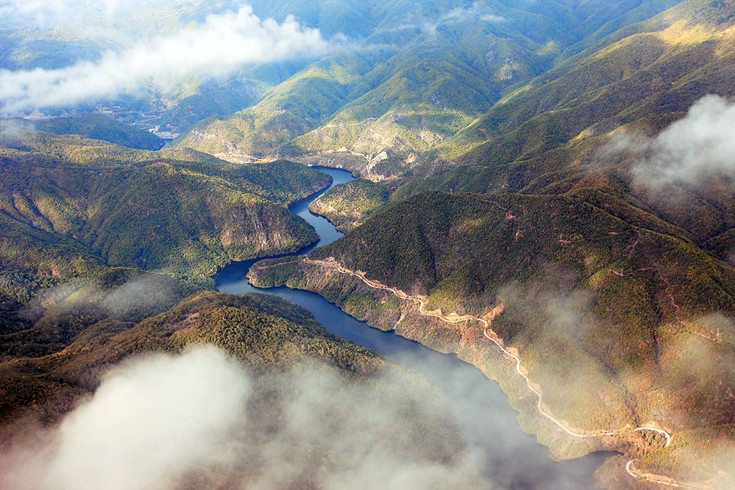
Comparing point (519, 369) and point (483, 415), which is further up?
point (519, 369)

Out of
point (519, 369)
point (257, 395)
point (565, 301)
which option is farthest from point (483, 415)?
point (257, 395)

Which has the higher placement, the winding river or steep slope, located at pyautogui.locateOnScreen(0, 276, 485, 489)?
steep slope, located at pyautogui.locateOnScreen(0, 276, 485, 489)

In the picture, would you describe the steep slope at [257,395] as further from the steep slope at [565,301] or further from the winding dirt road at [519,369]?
A: the steep slope at [565,301]

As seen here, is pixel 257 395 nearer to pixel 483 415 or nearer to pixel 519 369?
pixel 483 415

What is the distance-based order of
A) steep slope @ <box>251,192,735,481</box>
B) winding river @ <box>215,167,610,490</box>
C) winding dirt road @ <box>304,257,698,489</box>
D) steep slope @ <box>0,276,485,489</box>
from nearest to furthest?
steep slope @ <box>0,276,485,489</box> < winding dirt road @ <box>304,257,698,489</box> < winding river @ <box>215,167,610,490</box> < steep slope @ <box>251,192,735,481</box>

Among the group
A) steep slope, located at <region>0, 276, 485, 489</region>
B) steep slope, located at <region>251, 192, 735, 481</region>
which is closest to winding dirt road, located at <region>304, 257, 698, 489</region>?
steep slope, located at <region>251, 192, 735, 481</region>

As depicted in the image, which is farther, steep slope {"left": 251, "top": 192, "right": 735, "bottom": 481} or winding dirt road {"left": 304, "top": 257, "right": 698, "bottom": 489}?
steep slope {"left": 251, "top": 192, "right": 735, "bottom": 481}

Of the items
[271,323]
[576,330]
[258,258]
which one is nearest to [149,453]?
[271,323]

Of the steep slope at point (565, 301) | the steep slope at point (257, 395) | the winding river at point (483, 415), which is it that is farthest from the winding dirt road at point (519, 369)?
the steep slope at point (257, 395)

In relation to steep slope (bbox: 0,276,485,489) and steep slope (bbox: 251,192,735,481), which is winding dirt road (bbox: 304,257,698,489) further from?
steep slope (bbox: 0,276,485,489)
